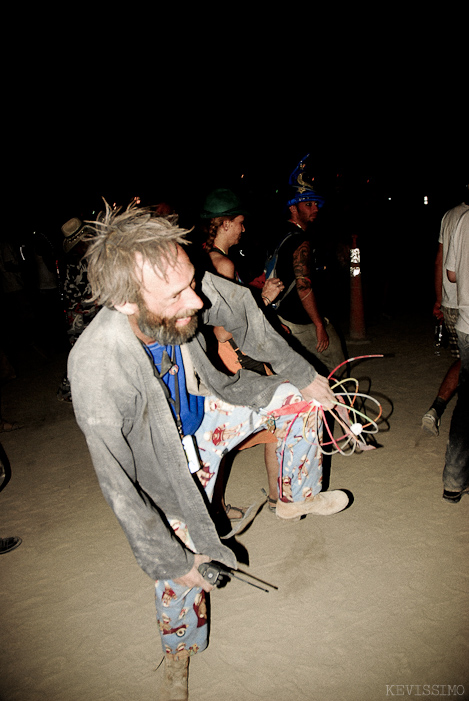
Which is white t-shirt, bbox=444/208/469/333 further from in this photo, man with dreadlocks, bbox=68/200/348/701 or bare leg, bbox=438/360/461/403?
man with dreadlocks, bbox=68/200/348/701

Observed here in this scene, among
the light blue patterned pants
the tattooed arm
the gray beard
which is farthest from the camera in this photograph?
the tattooed arm

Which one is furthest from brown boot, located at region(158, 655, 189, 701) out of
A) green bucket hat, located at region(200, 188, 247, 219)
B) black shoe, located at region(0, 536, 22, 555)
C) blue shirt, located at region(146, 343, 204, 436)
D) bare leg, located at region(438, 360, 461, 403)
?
bare leg, located at region(438, 360, 461, 403)

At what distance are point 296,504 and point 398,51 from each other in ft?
49.2

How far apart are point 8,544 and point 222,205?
113 inches

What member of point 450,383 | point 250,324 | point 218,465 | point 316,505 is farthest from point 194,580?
point 450,383

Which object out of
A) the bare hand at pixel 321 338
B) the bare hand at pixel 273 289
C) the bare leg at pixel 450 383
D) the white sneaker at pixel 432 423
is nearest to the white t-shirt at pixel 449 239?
the bare leg at pixel 450 383

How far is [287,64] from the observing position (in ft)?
45.8

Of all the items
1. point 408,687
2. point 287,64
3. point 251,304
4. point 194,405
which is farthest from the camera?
point 287,64

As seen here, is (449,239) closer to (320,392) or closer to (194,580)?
(320,392)

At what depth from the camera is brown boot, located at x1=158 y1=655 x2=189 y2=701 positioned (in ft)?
6.23

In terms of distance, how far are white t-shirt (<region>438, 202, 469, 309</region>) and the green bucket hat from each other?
144 centimetres

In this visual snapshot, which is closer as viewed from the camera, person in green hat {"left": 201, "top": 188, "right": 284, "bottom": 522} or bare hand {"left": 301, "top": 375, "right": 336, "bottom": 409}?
bare hand {"left": 301, "top": 375, "right": 336, "bottom": 409}

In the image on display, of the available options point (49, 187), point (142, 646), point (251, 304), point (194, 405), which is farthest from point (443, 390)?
point (49, 187)

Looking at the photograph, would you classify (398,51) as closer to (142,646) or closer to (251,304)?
(251,304)
